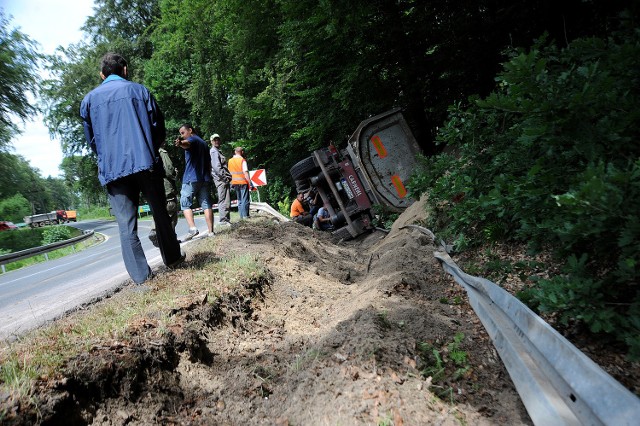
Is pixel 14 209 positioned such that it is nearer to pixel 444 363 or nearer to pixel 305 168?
pixel 305 168

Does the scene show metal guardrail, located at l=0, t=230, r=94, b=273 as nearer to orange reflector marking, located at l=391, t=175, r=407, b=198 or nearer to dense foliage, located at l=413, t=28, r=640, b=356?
orange reflector marking, located at l=391, t=175, r=407, b=198

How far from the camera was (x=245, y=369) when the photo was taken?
2.71 m

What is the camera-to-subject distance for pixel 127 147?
3.90 m

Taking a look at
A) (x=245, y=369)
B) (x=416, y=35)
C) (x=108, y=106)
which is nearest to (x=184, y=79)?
(x=416, y=35)

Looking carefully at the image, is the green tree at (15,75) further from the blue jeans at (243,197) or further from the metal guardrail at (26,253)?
the blue jeans at (243,197)

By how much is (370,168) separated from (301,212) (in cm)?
347

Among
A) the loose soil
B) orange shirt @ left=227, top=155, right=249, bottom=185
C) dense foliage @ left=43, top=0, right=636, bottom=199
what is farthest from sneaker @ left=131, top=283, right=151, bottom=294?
orange shirt @ left=227, top=155, right=249, bottom=185

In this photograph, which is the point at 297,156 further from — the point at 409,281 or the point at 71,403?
the point at 71,403

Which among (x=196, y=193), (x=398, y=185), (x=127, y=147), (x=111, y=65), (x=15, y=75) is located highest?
(x=15, y=75)

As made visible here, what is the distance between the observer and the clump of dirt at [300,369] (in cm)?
203

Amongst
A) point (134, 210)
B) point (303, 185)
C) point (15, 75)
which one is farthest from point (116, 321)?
point (15, 75)

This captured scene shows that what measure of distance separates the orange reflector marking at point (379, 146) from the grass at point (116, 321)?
16.5 feet

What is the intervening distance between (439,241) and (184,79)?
30905mm

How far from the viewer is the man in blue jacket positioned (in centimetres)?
390
